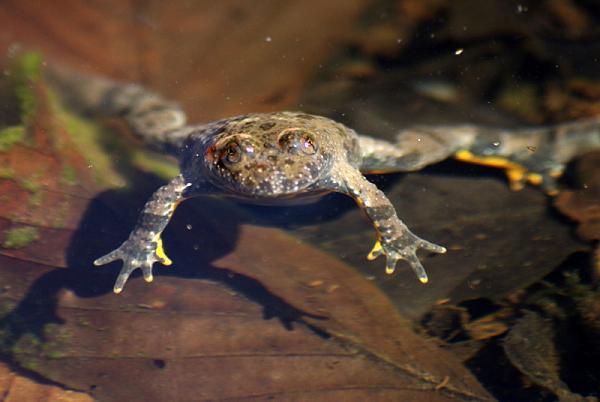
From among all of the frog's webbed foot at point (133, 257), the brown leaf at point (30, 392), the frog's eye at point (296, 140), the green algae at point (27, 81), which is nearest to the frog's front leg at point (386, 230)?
the frog's eye at point (296, 140)

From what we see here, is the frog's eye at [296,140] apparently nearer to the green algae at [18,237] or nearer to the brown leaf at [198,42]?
the brown leaf at [198,42]

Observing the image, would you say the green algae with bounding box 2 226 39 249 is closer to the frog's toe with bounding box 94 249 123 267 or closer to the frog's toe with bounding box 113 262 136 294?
the frog's toe with bounding box 94 249 123 267

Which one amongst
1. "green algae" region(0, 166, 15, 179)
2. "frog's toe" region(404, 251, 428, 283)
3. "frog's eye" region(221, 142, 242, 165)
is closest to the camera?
"frog's eye" region(221, 142, 242, 165)

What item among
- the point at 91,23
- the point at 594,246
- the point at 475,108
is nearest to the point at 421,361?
the point at 594,246

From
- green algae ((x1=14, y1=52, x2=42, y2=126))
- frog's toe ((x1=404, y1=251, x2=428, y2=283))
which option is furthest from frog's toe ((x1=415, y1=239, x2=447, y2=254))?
green algae ((x1=14, y1=52, x2=42, y2=126))

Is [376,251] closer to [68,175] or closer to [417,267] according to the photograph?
[417,267]

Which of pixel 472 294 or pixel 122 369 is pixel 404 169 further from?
pixel 122 369

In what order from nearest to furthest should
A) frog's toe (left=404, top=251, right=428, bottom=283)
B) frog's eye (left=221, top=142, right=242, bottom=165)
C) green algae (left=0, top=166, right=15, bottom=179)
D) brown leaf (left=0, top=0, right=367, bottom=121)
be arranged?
frog's eye (left=221, top=142, right=242, bottom=165), frog's toe (left=404, top=251, right=428, bottom=283), green algae (left=0, top=166, right=15, bottom=179), brown leaf (left=0, top=0, right=367, bottom=121)

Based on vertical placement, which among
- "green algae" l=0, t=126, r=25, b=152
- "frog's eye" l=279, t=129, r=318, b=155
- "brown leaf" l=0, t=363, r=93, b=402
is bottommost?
"brown leaf" l=0, t=363, r=93, b=402
